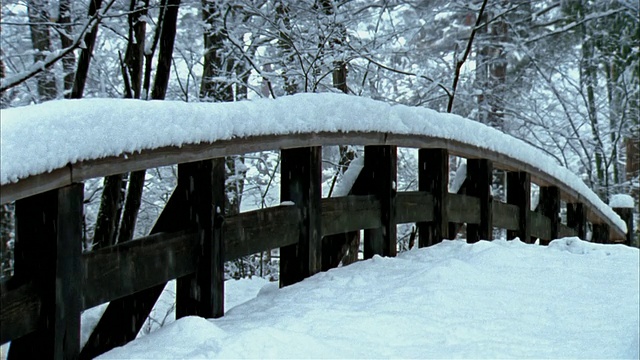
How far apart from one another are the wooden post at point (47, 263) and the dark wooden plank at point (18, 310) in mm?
27

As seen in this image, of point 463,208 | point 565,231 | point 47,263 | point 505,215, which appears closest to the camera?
point 47,263

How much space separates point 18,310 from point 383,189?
8.31 ft

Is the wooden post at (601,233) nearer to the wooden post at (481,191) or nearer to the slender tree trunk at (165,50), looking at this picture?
the wooden post at (481,191)

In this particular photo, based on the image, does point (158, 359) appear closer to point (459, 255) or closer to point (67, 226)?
point (67, 226)

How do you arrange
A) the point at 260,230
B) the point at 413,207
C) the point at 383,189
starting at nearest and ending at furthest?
the point at 260,230 → the point at 383,189 → the point at 413,207

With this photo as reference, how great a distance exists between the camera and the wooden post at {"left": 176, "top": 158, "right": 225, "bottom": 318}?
3.00 m

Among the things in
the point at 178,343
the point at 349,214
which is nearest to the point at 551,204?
the point at 349,214

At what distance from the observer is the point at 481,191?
542 cm

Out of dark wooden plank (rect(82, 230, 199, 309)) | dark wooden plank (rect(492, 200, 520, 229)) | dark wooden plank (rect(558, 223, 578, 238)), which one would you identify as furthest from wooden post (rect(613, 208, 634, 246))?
dark wooden plank (rect(82, 230, 199, 309))

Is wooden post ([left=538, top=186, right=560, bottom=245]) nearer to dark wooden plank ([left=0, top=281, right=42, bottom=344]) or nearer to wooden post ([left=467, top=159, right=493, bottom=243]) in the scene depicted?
wooden post ([left=467, top=159, right=493, bottom=243])

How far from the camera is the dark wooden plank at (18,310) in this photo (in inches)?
83.4

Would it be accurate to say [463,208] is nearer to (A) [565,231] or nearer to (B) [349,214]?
(B) [349,214]

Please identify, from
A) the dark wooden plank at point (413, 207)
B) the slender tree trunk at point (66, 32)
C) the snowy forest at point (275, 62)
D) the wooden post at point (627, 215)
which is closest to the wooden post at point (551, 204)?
the snowy forest at point (275, 62)

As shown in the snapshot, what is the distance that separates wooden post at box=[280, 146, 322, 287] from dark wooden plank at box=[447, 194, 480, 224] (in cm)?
154
